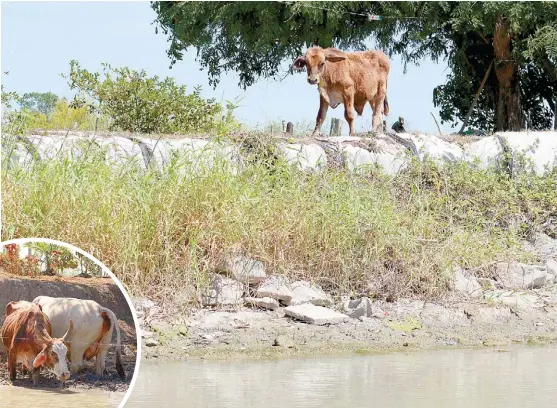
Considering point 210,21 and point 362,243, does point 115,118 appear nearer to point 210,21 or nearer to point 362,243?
point 210,21

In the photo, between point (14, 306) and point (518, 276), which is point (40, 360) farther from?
point (518, 276)

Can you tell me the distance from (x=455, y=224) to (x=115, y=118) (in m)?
6.28

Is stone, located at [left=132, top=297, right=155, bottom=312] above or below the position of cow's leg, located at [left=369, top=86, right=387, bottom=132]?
below

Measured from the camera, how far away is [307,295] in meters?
8.38

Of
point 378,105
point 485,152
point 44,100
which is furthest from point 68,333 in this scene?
point 44,100

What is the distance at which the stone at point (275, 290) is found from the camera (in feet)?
27.2

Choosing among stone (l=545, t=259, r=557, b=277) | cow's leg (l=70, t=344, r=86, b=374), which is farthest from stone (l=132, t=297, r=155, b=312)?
stone (l=545, t=259, r=557, b=277)

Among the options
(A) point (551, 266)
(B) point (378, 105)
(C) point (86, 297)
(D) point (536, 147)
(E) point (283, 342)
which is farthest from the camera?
(B) point (378, 105)

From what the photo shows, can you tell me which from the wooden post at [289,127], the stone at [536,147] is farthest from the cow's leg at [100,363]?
the stone at [536,147]

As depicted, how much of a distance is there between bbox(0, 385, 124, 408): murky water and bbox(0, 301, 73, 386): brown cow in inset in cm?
4

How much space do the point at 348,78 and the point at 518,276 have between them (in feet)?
17.4

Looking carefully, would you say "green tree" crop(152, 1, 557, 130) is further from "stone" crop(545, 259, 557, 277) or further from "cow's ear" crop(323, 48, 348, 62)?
"stone" crop(545, 259, 557, 277)

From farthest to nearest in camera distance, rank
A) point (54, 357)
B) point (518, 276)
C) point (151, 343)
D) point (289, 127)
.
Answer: point (289, 127)
point (518, 276)
point (151, 343)
point (54, 357)

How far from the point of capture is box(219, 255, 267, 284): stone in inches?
329
